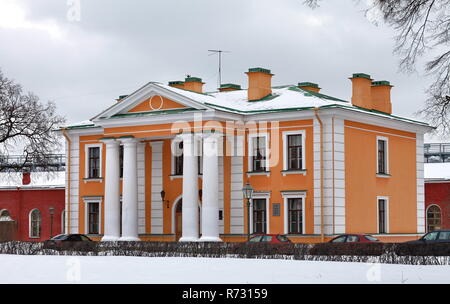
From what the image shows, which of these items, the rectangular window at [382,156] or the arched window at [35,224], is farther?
the arched window at [35,224]

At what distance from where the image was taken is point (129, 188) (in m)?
44.0

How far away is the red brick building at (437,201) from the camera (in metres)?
55.8

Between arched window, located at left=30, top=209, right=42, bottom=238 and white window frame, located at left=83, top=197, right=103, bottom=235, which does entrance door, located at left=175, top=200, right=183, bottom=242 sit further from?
arched window, located at left=30, top=209, right=42, bottom=238

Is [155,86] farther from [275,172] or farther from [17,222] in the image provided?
[17,222]

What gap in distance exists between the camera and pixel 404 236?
148 ft

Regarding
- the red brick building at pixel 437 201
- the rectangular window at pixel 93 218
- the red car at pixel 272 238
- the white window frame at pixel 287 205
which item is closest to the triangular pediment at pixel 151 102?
the rectangular window at pixel 93 218

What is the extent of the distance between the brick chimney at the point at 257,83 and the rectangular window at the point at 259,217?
5456mm

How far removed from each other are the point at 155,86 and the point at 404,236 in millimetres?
13783

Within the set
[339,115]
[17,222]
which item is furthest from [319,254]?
[17,222]

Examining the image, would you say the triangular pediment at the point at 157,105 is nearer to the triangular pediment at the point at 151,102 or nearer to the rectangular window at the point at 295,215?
the triangular pediment at the point at 151,102

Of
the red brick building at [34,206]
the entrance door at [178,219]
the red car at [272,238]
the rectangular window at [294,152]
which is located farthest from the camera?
the red brick building at [34,206]

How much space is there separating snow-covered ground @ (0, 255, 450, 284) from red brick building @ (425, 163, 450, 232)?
95.2 feet

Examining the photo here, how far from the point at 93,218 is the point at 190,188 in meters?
8.04

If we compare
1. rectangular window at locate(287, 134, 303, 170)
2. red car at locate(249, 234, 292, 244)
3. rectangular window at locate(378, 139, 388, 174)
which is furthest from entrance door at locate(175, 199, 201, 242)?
rectangular window at locate(378, 139, 388, 174)
